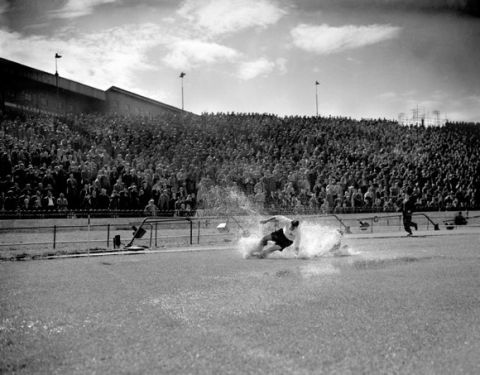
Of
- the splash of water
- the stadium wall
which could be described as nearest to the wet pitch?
the splash of water

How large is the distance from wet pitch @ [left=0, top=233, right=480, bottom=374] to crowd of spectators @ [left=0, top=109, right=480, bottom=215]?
876cm

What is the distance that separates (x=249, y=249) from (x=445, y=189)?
67.7ft

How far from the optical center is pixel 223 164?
26.0 m

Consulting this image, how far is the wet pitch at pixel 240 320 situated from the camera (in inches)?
201

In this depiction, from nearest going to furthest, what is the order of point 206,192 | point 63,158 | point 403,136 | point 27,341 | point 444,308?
point 27,341, point 444,308, point 63,158, point 206,192, point 403,136

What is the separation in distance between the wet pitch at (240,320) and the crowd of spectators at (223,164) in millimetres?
8762

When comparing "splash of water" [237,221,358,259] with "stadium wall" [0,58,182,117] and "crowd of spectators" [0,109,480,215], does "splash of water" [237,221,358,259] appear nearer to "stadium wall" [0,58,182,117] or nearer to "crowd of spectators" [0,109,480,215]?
"crowd of spectators" [0,109,480,215]

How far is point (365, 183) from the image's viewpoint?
94.9 feet

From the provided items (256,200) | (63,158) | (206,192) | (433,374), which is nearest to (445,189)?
(256,200)

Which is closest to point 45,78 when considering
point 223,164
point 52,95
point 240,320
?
point 52,95

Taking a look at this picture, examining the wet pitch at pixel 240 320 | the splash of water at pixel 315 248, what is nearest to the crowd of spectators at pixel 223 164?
the splash of water at pixel 315 248

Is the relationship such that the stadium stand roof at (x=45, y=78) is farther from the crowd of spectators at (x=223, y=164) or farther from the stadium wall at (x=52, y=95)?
the crowd of spectators at (x=223, y=164)

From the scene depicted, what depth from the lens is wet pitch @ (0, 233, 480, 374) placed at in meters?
5.10

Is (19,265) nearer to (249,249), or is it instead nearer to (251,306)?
(249,249)
